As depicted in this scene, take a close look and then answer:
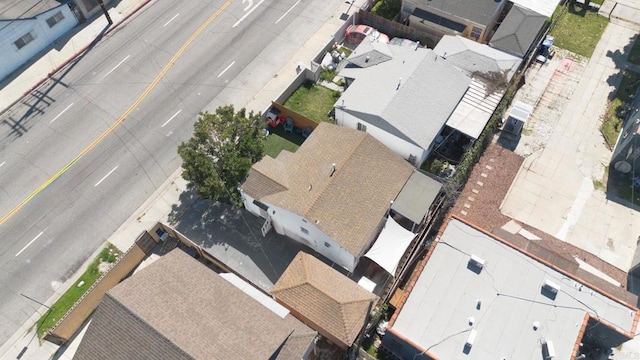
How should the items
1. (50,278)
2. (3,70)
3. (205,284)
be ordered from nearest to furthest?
(205,284)
(50,278)
(3,70)

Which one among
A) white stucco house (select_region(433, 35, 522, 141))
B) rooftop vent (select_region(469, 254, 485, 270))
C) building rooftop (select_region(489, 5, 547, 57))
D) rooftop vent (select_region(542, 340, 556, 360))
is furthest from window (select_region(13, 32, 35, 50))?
rooftop vent (select_region(542, 340, 556, 360))

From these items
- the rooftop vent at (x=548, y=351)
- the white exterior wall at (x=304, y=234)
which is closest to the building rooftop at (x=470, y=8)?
the white exterior wall at (x=304, y=234)

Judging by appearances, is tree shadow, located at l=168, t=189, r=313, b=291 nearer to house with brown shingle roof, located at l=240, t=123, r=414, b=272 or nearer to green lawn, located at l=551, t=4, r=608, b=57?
house with brown shingle roof, located at l=240, t=123, r=414, b=272

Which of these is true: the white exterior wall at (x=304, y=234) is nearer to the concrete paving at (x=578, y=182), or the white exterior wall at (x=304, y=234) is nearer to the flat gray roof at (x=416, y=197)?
the flat gray roof at (x=416, y=197)

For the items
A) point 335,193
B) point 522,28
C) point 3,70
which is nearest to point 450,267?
point 335,193

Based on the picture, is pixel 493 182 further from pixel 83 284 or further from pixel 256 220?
pixel 83 284

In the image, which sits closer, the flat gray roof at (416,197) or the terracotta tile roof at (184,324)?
the terracotta tile roof at (184,324)
